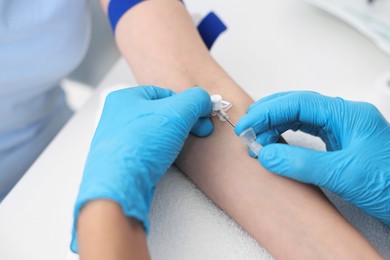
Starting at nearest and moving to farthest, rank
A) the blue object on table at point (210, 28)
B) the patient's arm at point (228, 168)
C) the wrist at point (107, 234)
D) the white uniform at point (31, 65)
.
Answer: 1. the wrist at point (107, 234)
2. the patient's arm at point (228, 168)
3. the white uniform at point (31, 65)
4. the blue object on table at point (210, 28)

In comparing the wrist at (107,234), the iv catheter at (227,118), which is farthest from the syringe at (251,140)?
the wrist at (107,234)

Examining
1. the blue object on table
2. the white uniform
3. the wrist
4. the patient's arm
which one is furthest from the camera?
the blue object on table

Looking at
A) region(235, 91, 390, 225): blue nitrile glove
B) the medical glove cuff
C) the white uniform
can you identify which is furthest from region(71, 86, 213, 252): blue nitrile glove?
the white uniform

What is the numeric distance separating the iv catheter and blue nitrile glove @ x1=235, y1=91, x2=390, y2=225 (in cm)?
1

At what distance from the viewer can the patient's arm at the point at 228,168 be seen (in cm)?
74

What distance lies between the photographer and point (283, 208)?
769 mm

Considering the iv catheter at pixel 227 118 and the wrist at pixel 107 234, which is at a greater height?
the iv catheter at pixel 227 118

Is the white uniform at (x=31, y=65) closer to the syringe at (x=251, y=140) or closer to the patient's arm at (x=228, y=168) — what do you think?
the patient's arm at (x=228, y=168)

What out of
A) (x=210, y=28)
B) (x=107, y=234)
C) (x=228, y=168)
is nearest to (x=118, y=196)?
(x=107, y=234)

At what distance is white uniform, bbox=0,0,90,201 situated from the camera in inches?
38.7

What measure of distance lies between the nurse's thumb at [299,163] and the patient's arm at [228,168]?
4cm

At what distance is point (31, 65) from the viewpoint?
1.03 meters

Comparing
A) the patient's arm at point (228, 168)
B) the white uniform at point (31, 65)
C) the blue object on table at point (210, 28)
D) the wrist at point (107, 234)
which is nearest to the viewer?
the wrist at point (107, 234)

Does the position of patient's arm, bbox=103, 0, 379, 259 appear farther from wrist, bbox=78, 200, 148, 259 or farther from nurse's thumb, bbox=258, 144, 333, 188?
wrist, bbox=78, 200, 148, 259
